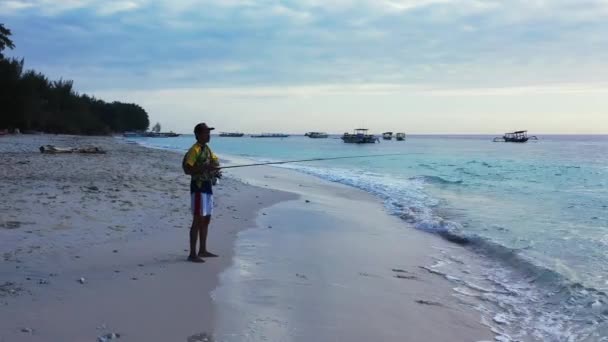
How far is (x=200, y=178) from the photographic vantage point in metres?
6.29

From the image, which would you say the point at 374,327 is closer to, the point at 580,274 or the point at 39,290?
the point at 39,290

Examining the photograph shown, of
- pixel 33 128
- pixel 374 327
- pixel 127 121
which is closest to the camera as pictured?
pixel 374 327

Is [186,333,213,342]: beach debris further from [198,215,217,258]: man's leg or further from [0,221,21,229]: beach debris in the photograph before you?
[0,221,21,229]: beach debris

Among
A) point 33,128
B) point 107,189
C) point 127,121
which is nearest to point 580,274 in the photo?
point 107,189

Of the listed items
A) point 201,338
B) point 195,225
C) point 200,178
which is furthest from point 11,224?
point 201,338

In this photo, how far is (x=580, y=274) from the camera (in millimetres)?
7102

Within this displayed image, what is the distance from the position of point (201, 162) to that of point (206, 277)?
1.42m

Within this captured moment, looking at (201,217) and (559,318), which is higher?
(201,217)

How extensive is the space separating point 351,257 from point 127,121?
13818 cm

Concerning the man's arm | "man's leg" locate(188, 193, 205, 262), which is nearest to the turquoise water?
"man's leg" locate(188, 193, 205, 262)

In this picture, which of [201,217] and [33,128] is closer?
[201,217]

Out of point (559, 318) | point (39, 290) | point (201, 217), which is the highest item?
point (201, 217)

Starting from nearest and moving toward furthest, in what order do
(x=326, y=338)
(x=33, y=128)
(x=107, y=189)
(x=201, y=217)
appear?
1. (x=326, y=338)
2. (x=201, y=217)
3. (x=107, y=189)
4. (x=33, y=128)

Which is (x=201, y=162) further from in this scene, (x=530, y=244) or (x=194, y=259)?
(x=530, y=244)
